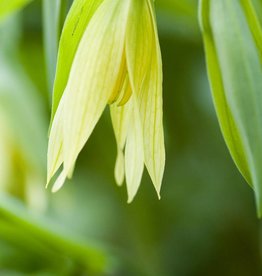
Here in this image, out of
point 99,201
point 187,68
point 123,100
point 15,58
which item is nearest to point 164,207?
point 99,201

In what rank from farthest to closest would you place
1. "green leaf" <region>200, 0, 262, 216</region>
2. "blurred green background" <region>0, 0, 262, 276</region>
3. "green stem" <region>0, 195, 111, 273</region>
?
"blurred green background" <region>0, 0, 262, 276</region> < "green stem" <region>0, 195, 111, 273</region> < "green leaf" <region>200, 0, 262, 216</region>

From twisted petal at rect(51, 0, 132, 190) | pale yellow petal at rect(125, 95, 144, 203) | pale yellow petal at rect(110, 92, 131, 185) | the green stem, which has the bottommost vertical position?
the green stem

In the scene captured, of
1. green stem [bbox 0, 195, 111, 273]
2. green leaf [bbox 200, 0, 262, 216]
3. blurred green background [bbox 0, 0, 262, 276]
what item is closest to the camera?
green leaf [bbox 200, 0, 262, 216]

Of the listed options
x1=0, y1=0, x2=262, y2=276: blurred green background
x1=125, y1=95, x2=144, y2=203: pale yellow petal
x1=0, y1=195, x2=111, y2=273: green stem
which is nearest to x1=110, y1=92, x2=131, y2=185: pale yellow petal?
x1=125, y1=95, x2=144, y2=203: pale yellow petal

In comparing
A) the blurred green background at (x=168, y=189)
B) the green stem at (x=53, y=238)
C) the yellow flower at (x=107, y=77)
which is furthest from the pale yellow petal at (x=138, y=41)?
the blurred green background at (x=168, y=189)

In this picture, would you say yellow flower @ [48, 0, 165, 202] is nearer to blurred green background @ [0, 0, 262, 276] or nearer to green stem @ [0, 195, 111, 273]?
green stem @ [0, 195, 111, 273]

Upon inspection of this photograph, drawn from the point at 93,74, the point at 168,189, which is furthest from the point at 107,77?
the point at 168,189
